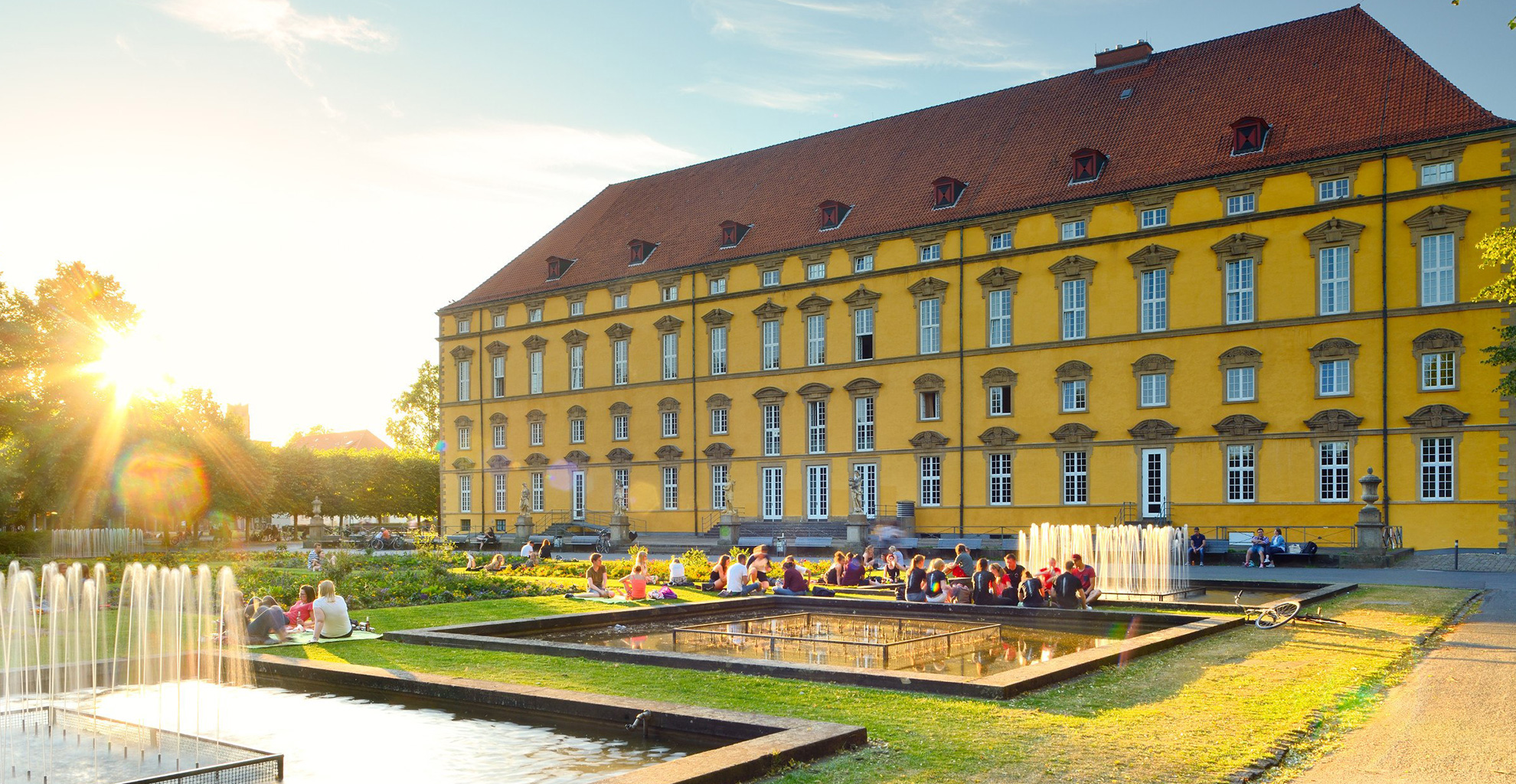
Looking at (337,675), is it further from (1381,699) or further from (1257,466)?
(1257,466)

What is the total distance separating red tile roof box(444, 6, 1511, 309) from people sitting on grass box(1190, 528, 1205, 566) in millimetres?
13095

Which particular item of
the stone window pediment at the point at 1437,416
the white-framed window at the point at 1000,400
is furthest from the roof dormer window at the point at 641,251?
the stone window pediment at the point at 1437,416

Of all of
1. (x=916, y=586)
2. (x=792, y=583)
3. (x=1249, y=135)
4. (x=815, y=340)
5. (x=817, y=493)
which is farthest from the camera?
(x=815, y=340)

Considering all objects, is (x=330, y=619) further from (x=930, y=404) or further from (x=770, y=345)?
(x=770, y=345)

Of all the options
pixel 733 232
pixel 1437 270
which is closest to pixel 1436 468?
pixel 1437 270

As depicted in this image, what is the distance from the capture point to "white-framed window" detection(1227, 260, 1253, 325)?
1550 inches

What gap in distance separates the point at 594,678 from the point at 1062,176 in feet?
119

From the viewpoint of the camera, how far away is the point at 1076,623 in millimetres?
17609

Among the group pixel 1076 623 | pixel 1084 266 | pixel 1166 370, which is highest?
pixel 1084 266

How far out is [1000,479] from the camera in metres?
44.4

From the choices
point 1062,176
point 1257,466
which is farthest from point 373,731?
point 1062,176

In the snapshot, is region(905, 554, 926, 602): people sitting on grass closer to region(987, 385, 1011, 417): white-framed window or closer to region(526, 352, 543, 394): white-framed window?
region(987, 385, 1011, 417): white-framed window

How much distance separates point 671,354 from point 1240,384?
26.5 m

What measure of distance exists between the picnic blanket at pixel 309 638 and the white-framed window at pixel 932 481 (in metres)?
31.7
